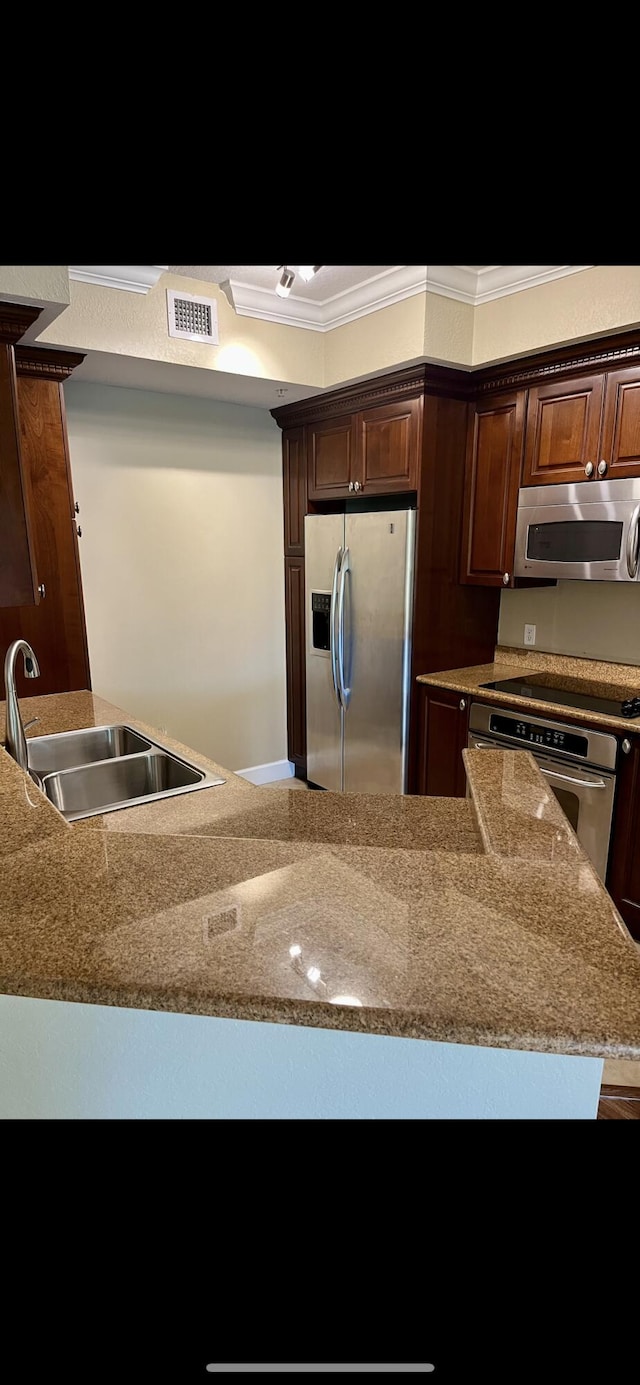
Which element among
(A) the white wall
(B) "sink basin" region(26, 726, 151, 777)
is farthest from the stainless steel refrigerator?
(B) "sink basin" region(26, 726, 151, 777)

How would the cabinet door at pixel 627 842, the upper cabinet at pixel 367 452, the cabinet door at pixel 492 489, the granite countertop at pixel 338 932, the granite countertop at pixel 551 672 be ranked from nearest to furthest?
the granite countertop at pixel 338 932
the cabinet door at pixel 627 842
the granite countertop at pixel 551 672
the cabinet door at pixel 492 489
the upper cabinet at pixel 367 452

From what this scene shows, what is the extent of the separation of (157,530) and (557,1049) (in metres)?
3.37

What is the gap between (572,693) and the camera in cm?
A: 285

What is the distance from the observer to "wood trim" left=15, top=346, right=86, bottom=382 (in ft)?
8.27

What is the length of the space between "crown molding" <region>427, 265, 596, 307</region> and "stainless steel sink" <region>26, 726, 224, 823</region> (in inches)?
87.3

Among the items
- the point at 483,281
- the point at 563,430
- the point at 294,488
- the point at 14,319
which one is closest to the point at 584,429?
the point at 563,430

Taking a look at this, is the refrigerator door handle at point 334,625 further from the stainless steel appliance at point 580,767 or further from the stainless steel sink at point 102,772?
the stainless steel sink at point 102,772

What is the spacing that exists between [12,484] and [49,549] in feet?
3.03

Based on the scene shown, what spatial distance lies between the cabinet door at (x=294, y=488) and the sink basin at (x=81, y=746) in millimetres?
1999

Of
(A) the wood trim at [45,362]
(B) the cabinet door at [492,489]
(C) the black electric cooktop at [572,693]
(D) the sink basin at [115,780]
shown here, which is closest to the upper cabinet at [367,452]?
(B) the cabinet door at [492,489]

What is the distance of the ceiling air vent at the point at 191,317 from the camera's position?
2.77 m
